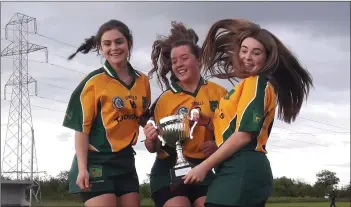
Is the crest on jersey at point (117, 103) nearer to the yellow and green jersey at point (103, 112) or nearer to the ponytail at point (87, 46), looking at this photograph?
the yellow and green jersey at point (103, 112)

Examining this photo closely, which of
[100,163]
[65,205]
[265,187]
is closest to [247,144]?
[265,187]

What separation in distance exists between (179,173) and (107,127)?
586 mm

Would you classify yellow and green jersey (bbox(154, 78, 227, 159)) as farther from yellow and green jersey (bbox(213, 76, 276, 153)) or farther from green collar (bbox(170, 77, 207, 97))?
yellow and green jersey (bbox(213, 76, 276, 153))

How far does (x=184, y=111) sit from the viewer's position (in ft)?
14.7

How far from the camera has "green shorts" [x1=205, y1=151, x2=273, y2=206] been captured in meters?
3.72

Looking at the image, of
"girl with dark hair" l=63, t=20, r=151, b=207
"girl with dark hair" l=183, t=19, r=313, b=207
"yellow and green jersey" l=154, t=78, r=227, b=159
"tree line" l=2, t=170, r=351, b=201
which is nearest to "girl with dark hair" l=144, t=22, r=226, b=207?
"yellow and green jersey" l=154, t=78, r=227, b=159

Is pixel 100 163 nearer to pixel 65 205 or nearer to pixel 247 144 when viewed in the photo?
pixel 247 144

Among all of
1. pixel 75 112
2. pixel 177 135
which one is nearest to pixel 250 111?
pixel 177 135

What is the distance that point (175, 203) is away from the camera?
439 centimetres

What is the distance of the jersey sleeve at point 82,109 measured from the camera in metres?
4.25

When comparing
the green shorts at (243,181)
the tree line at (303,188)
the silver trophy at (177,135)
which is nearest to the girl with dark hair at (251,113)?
the green shorts at (243,181)

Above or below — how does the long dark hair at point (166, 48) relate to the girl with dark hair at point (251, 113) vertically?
above

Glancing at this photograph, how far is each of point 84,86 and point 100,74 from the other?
5.8 inches

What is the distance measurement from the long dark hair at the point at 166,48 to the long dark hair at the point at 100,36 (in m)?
0.35
